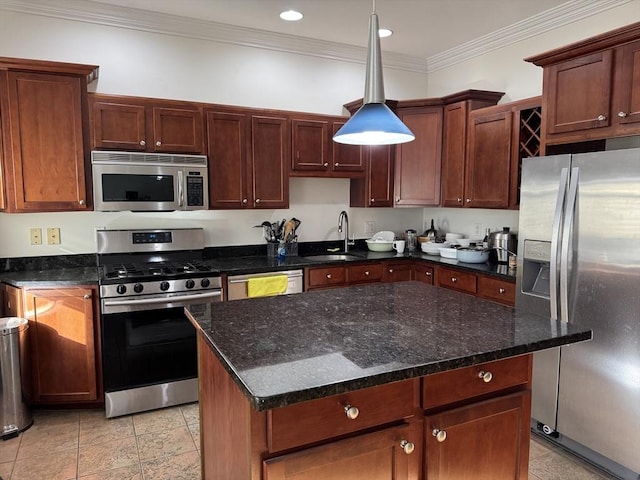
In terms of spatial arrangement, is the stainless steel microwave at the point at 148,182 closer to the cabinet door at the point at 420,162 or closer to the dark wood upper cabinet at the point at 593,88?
the cabinet door at the point at 420,162

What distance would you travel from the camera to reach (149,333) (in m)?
3.12

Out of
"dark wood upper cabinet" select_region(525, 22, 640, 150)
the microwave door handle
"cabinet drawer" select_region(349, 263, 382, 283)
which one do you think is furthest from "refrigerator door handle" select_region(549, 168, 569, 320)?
the microwave door handle

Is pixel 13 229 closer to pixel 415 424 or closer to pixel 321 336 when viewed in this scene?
pixel 321 336

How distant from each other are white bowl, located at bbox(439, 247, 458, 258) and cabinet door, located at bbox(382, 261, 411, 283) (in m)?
0.32

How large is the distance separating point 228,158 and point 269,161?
36cm

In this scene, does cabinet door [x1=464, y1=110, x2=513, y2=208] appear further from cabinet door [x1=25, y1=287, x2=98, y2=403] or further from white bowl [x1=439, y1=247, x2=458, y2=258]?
cabinet door [x1=25, y1=287, x2=98, y2=403]

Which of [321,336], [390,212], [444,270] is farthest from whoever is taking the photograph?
Answer: [390,212]

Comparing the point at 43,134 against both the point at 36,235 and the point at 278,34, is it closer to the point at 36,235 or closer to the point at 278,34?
the point at 36,235

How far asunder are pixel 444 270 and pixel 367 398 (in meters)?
2.58

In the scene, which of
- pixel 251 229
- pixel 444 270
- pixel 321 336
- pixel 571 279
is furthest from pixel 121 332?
pixel 571 279

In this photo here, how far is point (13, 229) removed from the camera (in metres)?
3.31

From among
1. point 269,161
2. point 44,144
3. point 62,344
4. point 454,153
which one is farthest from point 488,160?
point 62,344

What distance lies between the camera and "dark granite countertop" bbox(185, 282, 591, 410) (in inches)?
50.0

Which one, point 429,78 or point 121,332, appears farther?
point 429,78
